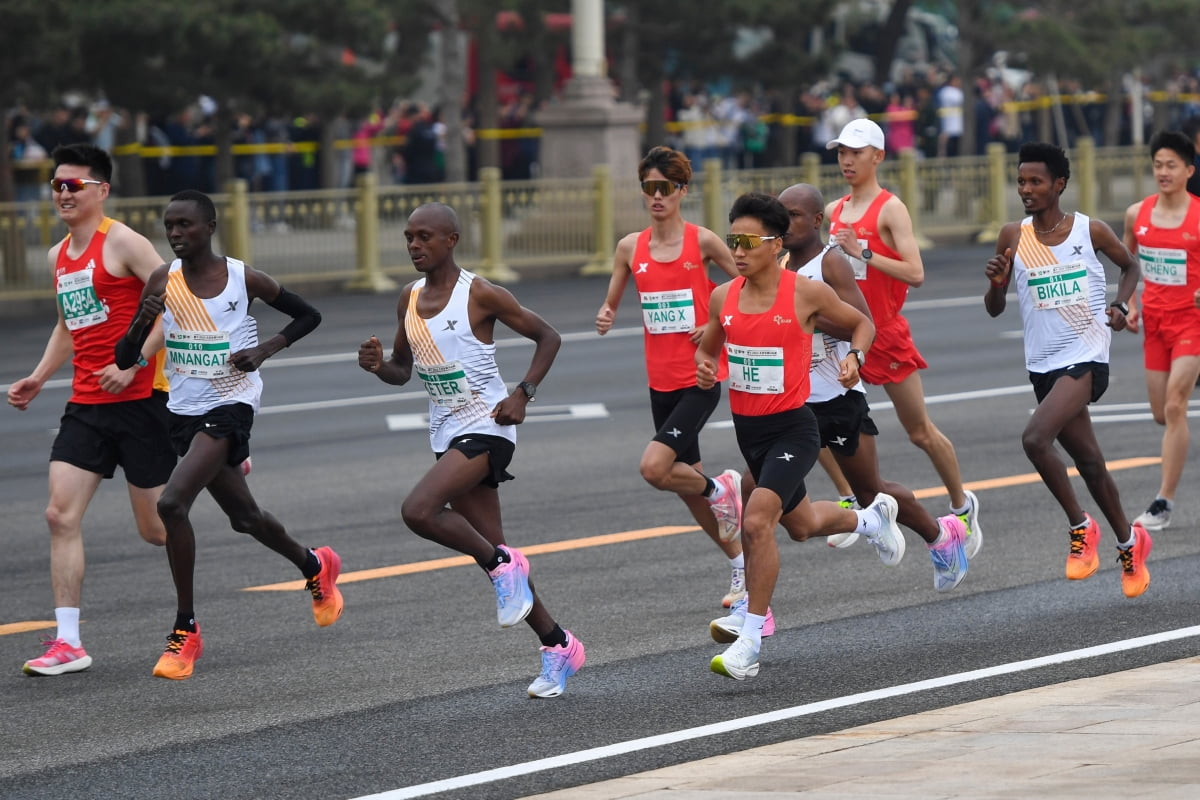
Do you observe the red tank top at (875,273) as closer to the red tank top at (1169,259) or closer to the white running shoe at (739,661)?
the red tank top at (1169,259)

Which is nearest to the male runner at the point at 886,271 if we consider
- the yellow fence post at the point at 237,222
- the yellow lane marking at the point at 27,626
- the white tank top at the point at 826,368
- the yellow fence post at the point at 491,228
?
the white tank top at the point at 826,368

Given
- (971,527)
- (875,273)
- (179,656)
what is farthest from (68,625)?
(971,527)

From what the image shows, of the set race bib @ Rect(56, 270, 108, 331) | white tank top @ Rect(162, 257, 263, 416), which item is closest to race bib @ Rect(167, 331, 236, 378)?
white tank top @ Rect(162, 257, 263, 416)

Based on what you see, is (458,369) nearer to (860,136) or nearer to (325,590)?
(325,590)

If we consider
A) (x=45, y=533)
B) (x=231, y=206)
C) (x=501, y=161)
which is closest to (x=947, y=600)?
(x=45, y=533)

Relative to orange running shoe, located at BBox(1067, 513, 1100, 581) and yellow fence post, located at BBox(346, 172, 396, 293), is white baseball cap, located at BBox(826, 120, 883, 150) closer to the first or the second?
orange running shoe, located at BBox(1067, 513, 1100, 581)

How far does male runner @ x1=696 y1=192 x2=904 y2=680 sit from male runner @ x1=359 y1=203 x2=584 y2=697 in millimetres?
710

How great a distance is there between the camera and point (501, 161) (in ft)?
131

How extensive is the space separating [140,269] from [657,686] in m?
2.76

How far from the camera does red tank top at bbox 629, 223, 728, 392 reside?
10.1 m

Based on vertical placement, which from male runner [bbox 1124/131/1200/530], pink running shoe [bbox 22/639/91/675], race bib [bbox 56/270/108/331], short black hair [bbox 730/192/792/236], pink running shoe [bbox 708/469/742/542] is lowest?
pink running shoe [bbox 22/639/91/675]

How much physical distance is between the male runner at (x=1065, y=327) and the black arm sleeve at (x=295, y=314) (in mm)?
2918

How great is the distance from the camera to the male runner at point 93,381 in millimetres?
9211

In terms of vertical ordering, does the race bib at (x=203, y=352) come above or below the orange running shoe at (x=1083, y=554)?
above
